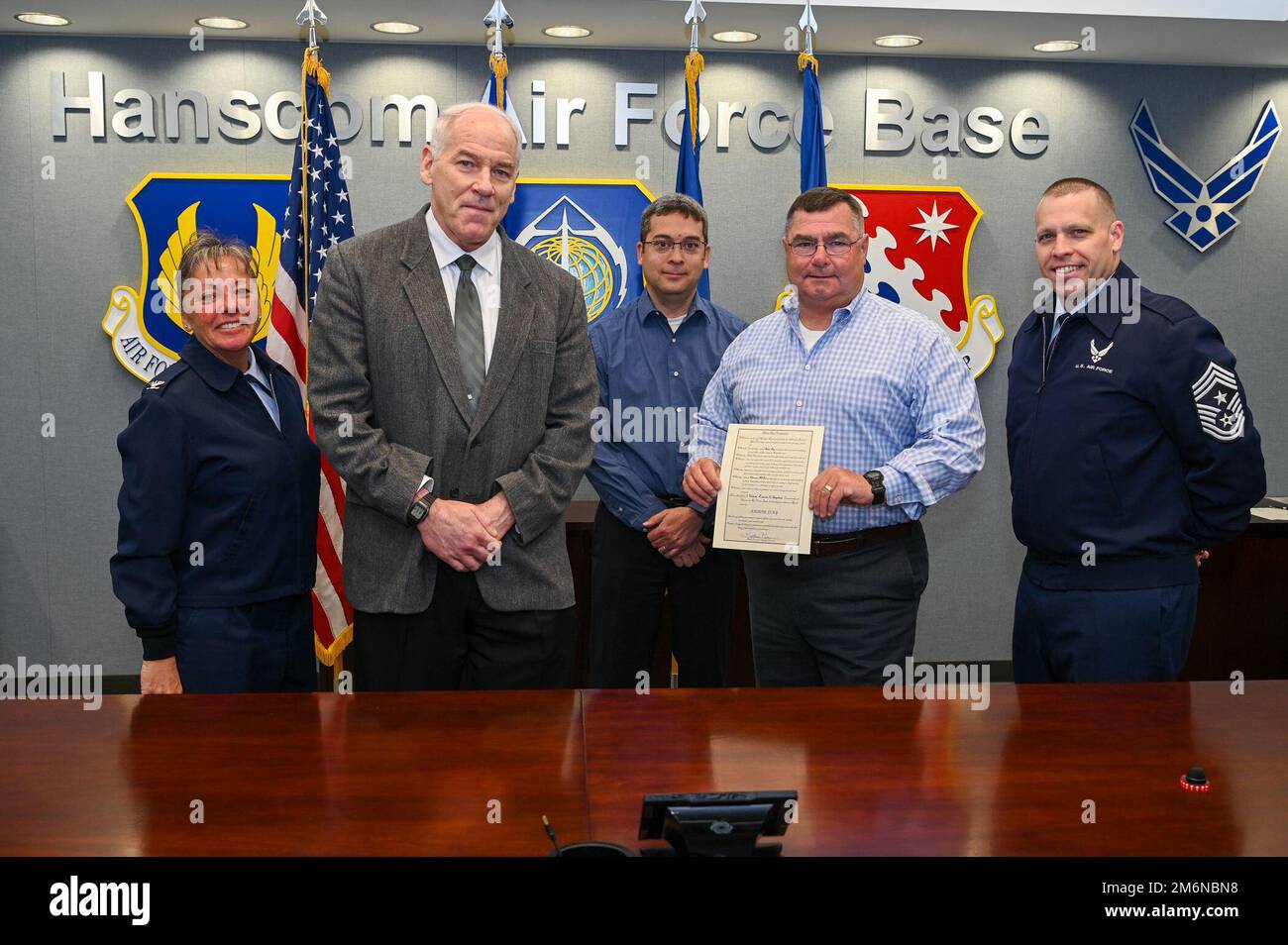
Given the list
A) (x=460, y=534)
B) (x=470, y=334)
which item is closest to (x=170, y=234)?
(x=470, y=334)

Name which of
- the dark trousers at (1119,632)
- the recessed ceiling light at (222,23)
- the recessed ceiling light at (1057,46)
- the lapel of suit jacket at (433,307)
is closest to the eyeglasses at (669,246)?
the lapel of suit jacket at (433,307)

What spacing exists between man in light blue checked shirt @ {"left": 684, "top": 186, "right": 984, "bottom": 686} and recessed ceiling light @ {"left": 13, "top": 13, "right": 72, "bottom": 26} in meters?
3.93

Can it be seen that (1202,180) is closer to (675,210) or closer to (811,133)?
(811,133)

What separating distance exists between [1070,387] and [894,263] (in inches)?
118

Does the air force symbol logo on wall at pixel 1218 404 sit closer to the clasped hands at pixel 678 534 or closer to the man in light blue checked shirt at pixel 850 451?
the man in light blue checked shirt at pixel 850 451

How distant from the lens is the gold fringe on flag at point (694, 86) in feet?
14.8

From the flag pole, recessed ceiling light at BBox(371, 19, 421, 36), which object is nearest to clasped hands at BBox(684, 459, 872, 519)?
the flag pole

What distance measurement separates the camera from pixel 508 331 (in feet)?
8.44

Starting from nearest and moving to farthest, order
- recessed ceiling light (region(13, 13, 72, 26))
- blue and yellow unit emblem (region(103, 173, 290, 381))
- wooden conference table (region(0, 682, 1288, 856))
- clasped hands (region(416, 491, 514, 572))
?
wooden conference table (region(0, 682, 1288, 856))
clasped hands (region(416, 491, 514, 572))
recessed ceiling light (region(13, 13, 72, 26))
blue and yellow unit emblem (region(103, 173, 290, 381))

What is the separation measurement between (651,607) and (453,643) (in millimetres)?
1079

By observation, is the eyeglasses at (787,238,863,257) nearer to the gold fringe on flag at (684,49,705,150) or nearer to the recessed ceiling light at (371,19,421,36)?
the gold fringe on flag at (684,49,705,150)

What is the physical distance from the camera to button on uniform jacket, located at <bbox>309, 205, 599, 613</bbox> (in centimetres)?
248

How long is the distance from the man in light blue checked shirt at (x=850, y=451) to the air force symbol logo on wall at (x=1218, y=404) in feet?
1.69

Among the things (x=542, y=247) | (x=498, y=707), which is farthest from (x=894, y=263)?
(x=498, y=707)
